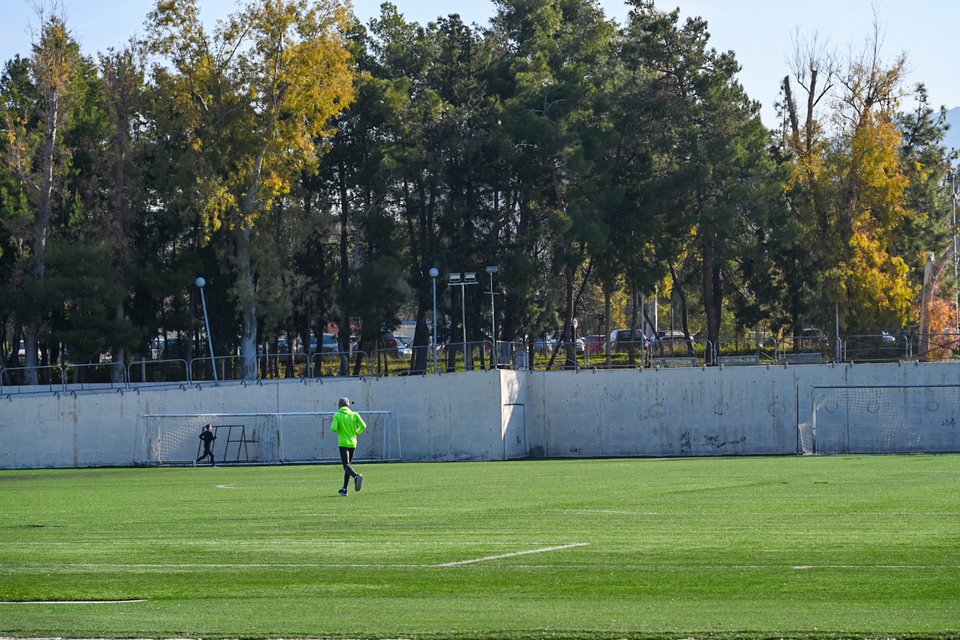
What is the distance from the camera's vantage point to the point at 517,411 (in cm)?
5250

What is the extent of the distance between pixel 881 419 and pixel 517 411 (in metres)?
13.6

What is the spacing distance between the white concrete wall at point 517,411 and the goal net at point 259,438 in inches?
23.4

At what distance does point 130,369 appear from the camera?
58531mm

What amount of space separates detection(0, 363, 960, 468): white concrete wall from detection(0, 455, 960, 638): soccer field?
26533mm

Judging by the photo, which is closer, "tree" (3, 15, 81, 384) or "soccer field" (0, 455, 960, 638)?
"soccer field" (0, 455, 960, 638)

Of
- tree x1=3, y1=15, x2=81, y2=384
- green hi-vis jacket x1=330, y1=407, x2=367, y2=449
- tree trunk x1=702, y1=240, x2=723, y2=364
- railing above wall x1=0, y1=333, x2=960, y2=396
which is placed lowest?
green hi-vis jacket x1=330, y1=407, x2=367, y2=449

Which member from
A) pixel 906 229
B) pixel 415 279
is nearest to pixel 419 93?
pixel 415 279

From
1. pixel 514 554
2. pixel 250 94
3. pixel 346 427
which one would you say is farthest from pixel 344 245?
pixel 514 554

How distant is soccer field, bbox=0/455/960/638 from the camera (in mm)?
10086

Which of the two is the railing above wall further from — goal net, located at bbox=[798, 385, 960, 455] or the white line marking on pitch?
the white line marking on pitch

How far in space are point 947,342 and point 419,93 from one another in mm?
28418

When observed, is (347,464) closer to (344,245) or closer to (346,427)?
(346,427)

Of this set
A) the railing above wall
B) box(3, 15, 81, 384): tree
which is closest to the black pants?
the railing above wall

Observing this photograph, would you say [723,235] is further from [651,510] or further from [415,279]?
[651,510]
